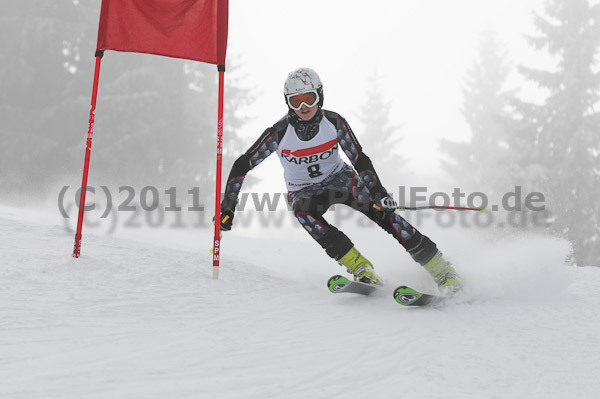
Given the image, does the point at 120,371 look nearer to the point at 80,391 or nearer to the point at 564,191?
the point at 80,391

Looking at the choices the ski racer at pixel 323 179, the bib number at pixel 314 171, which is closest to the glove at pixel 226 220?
the ski racer at pixel 323 179

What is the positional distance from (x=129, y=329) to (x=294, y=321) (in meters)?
1.04

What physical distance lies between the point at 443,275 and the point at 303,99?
194 centimetres

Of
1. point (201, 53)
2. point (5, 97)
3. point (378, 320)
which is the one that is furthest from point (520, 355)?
point (5, 97)

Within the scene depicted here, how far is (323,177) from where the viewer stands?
4.80 m

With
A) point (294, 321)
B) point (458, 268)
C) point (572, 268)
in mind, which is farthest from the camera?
point (572, 268)

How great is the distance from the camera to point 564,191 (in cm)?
1664

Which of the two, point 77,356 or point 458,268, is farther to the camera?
point 458,268

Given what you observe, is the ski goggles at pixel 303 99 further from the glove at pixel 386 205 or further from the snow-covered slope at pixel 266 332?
the snow-covered slope at pixel 266 332

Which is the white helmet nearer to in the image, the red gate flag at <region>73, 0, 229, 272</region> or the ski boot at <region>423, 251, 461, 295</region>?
the red gate flag at <region>73, 0, 229, 272</region>

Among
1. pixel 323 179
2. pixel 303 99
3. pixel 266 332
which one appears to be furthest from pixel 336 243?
pixel 266 332

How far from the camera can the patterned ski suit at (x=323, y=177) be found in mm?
4438

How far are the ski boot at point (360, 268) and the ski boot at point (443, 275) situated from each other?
0.46m

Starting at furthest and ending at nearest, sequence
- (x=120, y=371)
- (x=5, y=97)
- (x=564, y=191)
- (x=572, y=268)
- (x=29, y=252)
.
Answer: (x=5, y=97) < (x=564, y=191) < (x=572, y=268) < (x=29, y=252) < (x=120, y=371)
